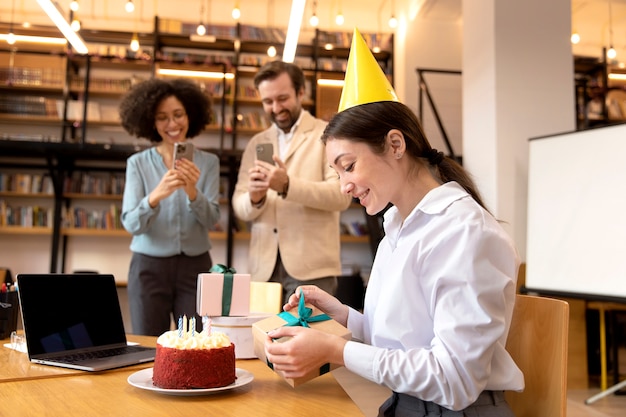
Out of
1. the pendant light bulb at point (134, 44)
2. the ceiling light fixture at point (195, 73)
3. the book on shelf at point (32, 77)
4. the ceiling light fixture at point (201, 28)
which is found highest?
the ceiling light fixture at point (201, 28)

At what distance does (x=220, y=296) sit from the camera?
1258 millimetres

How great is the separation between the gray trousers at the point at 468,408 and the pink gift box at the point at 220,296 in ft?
1.41

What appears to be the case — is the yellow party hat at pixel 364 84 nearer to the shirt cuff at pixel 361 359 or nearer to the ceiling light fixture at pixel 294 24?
the shirt cuff at pixel 361 359

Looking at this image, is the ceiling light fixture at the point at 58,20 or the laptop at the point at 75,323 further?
the ceiling light fixture at the point at 58,20

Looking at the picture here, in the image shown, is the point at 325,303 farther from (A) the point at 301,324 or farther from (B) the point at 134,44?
(B) the point at 134,44

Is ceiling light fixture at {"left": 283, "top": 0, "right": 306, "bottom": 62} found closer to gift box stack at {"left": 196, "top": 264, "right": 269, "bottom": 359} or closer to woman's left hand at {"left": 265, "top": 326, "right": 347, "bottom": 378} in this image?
gift box stack at {"left": 196, "top": 264, "right": 269, "bottom": 359}

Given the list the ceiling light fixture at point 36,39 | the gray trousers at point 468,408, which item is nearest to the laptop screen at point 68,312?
the gray trousers at point 468,408

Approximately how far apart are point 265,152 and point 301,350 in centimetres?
128

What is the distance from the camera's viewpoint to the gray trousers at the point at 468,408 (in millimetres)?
984

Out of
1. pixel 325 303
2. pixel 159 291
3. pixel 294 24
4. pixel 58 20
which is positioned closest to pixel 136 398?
pixel 325 303

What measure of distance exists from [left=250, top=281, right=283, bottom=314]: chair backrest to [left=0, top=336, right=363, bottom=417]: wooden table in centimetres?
69

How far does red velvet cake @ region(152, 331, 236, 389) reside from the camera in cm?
97

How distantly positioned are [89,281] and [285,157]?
3.53ft

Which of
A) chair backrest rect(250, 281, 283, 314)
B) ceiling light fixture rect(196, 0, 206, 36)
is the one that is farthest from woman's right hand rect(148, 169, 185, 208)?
ceiling light fixture rect(196, 0, 206, 36)
